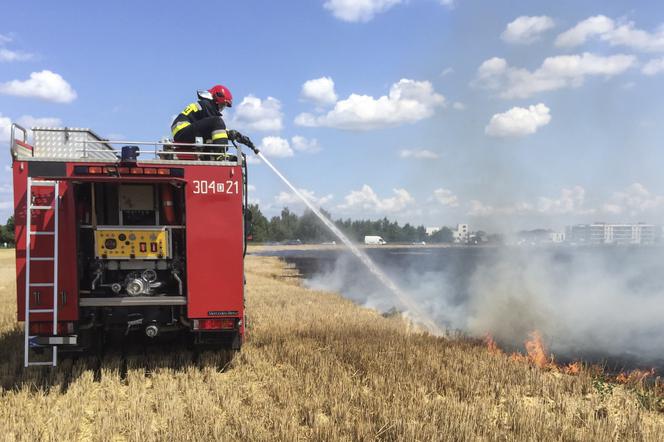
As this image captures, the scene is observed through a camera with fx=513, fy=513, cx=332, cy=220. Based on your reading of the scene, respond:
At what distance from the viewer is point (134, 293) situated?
6543 mm

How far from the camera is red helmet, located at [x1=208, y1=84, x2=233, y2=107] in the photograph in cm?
827

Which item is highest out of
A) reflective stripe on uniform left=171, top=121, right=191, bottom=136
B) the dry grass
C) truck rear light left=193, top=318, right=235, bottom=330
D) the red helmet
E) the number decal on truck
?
the red helmet

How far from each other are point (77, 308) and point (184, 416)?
2092 millimetres

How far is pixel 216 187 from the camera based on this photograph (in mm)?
6664

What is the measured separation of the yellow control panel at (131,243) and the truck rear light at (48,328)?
0.92 m

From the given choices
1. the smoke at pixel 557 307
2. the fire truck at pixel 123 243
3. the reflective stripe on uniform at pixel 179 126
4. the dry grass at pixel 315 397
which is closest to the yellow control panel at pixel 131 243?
the fire truck at pixel 123 243

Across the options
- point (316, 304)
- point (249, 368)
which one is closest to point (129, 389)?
point (249, 368)

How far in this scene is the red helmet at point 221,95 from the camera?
→ 827 centimetres

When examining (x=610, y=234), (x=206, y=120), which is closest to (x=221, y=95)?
(x=206, y=120)

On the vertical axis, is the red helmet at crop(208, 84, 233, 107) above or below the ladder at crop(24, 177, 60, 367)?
above

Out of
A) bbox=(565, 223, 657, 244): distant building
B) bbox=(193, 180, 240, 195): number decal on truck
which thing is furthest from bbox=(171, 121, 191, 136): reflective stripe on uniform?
bbox=(565, 223, 657, 244): distant building

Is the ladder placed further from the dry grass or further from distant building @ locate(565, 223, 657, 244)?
distant building @ locate(565, 223, 657, 244)

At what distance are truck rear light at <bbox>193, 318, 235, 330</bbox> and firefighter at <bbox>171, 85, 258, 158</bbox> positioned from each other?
2.66 m

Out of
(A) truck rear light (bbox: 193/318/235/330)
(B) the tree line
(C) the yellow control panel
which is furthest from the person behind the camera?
(B) the tree line
